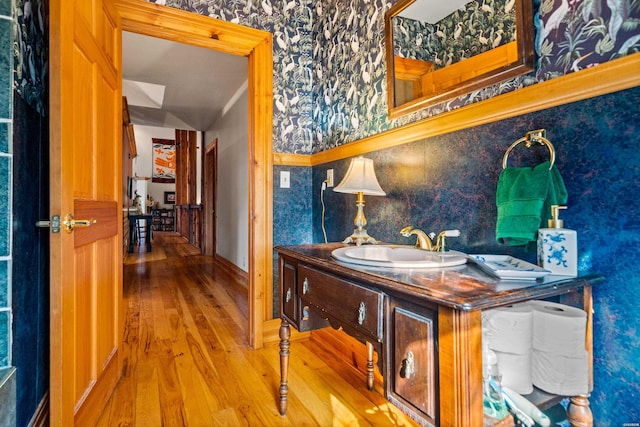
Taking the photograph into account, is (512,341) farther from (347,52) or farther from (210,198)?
(210,198)

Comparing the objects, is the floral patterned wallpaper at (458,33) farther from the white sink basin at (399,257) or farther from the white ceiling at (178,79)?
the white ceiling at (178,79)

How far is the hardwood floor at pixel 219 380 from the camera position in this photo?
1420 millimetres

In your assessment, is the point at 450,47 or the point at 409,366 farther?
the point at 450,47

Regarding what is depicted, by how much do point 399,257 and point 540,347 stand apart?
0.52 metres

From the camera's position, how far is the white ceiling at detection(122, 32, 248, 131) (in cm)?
326

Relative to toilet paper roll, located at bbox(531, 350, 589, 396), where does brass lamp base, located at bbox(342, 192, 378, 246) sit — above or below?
above

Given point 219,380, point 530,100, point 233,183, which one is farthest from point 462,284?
point 233,183

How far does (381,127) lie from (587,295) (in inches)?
45.1

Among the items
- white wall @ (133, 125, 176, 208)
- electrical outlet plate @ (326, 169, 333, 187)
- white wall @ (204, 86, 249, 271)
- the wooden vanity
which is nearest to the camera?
the wooden vanity

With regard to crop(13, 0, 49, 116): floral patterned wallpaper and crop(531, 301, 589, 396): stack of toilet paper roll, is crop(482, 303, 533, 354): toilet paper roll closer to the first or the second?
crop(531, 301, 589, 396): stack of toilet paper roll

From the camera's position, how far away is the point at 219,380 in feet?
5.64

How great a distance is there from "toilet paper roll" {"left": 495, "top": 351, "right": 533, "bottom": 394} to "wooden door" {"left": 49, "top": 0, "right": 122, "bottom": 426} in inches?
51.6

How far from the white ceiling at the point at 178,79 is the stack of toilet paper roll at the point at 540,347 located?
3.43m

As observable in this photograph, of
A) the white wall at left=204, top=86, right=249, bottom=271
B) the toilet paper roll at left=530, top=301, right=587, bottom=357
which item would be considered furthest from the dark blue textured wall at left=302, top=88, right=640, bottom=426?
the white wall at left=204, top=86, right=249, bottom=271
